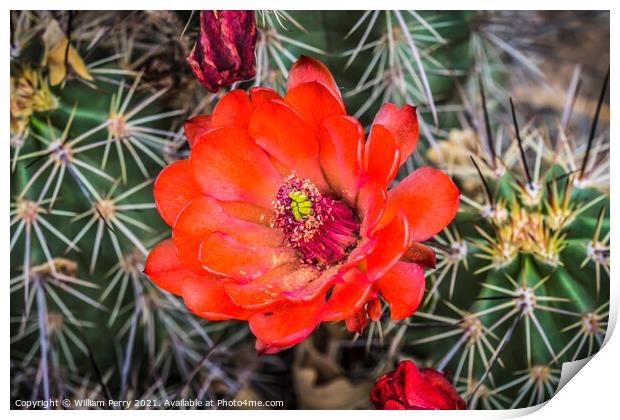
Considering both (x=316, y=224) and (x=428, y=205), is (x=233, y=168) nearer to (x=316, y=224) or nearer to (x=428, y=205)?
(x=316, y=224)

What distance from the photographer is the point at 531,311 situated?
3.31ft

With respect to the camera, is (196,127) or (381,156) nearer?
(381,156)

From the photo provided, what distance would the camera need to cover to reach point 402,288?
89 centimetres

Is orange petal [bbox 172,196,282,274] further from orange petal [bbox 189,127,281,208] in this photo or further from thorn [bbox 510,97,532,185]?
thorn [bbox 510,97,532,185]

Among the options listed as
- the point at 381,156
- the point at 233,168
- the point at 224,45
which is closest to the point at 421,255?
the point at 381,156

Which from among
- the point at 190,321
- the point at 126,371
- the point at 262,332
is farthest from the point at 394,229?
the point at 126,371

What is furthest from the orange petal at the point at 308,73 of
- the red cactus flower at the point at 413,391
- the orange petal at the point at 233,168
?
the red cactus flower at the point at 413,391

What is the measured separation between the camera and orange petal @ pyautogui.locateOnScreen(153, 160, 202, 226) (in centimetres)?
91

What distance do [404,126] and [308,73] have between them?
16 centimetres

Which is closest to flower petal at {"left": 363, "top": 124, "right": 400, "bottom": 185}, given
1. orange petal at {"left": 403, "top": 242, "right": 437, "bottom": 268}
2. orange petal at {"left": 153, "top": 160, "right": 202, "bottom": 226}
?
orange petal at {"left": 403, "top": 242, "right": 437, "bottom": 268}

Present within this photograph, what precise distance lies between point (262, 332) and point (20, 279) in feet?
1.34

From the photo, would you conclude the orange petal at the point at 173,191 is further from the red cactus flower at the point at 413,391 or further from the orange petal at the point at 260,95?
the red cactus flower at the point at 413,391

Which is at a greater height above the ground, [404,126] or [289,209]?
[404,126]
